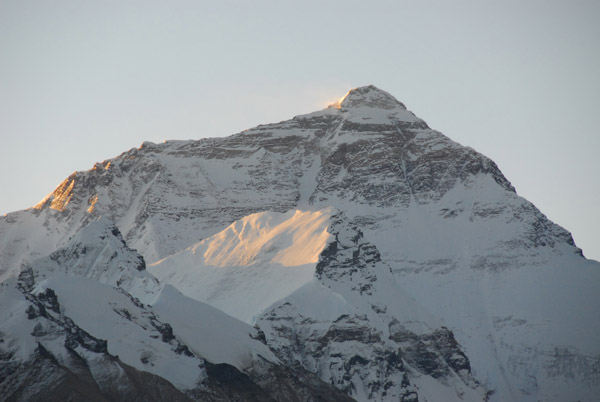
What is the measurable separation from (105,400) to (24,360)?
33.1 feet

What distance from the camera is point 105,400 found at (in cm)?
19888

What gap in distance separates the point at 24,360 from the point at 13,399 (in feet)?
20.7

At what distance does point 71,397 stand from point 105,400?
6.28 metres

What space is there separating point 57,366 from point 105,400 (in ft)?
21.7

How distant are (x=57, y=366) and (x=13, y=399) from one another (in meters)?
7.41

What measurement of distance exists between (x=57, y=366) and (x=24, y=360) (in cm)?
372

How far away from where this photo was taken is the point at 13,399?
194000 millimetres

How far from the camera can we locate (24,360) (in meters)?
199

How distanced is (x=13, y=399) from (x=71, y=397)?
21.0 feet

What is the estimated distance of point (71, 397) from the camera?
194 m

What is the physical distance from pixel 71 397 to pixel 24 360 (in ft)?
29.0

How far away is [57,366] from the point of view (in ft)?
654
